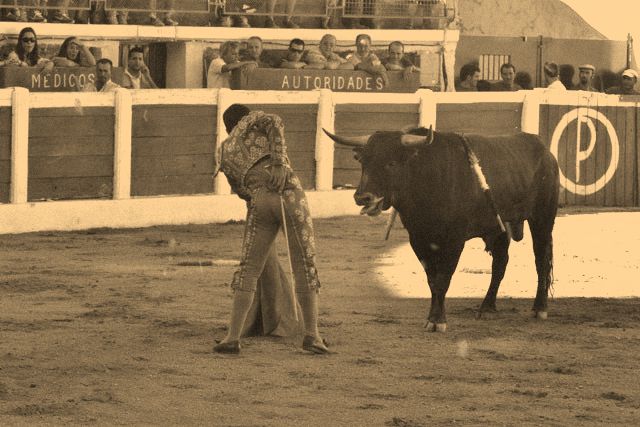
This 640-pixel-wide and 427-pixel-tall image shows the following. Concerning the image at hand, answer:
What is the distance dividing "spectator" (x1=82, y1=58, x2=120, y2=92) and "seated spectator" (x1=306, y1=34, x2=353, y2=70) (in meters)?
2.97

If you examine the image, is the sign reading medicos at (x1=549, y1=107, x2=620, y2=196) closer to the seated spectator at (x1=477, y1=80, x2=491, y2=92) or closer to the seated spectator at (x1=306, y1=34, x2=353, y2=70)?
the seated spectator at (x1=477, y1=80, x2=491, y2=92)

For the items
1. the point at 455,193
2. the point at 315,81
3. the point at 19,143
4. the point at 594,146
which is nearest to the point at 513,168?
the point at 455,193

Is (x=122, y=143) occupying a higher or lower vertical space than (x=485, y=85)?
lower

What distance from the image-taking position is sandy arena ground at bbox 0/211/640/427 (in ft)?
23.9

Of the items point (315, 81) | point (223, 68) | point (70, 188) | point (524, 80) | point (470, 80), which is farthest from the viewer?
point (524, 80)

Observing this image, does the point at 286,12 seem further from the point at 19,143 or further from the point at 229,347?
the point at 229,347

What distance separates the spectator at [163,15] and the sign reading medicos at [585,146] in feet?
14.6

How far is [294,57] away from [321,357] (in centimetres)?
915

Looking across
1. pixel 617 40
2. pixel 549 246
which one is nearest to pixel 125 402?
pixel 549 246

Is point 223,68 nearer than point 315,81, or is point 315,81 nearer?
point 223,68

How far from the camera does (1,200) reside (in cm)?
1398

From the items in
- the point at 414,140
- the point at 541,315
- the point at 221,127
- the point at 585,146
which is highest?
the point at 414,140

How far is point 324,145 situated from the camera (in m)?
16.2

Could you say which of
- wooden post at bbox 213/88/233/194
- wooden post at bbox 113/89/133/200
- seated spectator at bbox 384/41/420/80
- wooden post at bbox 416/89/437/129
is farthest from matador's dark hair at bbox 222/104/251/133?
seated spectator at bbox 384/41/420/80
